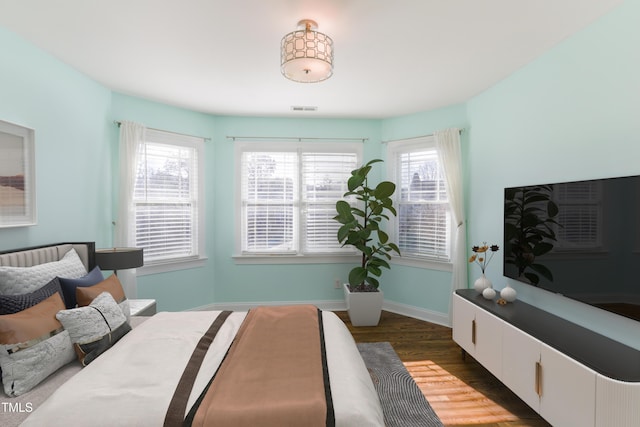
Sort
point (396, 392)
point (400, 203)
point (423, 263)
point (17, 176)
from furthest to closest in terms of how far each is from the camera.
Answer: point (400, 203) < point (423, 263) < point (396, 392) < point (17, 176)

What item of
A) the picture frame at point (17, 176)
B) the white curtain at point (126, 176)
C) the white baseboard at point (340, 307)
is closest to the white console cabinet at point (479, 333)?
the white baseboard at point (340, 307)

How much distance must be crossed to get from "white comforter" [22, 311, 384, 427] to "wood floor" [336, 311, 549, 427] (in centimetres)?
98

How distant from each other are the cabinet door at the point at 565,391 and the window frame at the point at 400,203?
1.92m

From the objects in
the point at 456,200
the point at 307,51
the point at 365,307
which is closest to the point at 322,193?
the point at 365,307

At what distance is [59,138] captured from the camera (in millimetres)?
2641

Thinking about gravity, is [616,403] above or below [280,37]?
below

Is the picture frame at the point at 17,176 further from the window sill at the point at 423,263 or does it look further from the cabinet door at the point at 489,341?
the window sill at the point at 423,263

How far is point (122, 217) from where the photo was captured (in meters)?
Result: 3.28

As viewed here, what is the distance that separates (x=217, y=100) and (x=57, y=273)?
7.58 ft

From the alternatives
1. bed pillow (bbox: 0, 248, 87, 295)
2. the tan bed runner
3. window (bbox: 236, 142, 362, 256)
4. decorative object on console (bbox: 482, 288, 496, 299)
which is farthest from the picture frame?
decorative object on console (bbox: 482, 288, 496, 299)

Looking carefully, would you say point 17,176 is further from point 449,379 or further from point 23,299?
point 449,379

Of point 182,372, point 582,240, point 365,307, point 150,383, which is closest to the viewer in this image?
point 150,383

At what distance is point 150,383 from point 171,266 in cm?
259

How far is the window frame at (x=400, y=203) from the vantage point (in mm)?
3750
